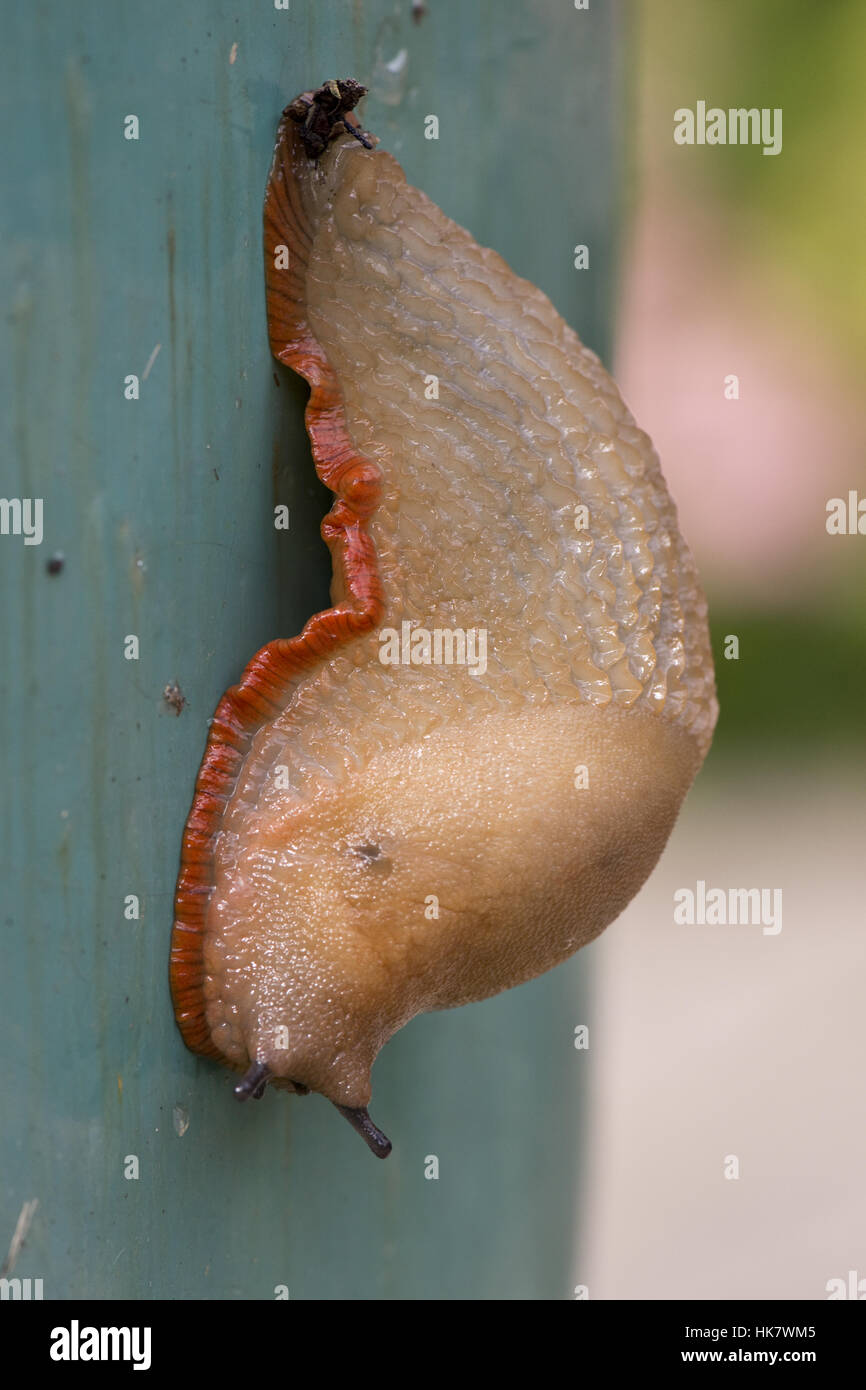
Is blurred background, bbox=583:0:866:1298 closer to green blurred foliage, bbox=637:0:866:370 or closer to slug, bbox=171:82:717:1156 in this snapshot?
green blurred foliage, bbox=637:0:866:370

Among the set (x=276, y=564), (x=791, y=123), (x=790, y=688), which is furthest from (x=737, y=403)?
(x=276, y=564)

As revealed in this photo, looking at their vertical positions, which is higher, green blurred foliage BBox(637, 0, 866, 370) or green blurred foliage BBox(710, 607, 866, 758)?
green blurred foliage BBox(637, 0, 866, 370)

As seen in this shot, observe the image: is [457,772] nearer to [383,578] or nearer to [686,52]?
[383,578]

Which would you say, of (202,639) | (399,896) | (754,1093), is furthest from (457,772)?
(754,1093)

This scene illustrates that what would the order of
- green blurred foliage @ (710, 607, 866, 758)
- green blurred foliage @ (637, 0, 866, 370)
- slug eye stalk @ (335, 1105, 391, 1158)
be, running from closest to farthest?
slug eye stalk @ (335, 1105, 391, 1158) < green blurred foliage @ (637, 0, 866, 370) < green blurred foliage @ (710, 607, 866, 758)

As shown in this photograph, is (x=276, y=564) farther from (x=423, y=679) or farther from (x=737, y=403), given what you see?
(x=737, y=403)

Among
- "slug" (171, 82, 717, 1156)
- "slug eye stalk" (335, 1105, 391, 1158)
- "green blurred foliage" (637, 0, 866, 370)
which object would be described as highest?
"green blurred foliage" (637, 0, 866, 370)

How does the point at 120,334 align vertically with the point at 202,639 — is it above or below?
above

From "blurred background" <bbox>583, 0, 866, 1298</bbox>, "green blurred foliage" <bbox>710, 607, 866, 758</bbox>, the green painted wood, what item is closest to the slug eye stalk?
the green painted wood
